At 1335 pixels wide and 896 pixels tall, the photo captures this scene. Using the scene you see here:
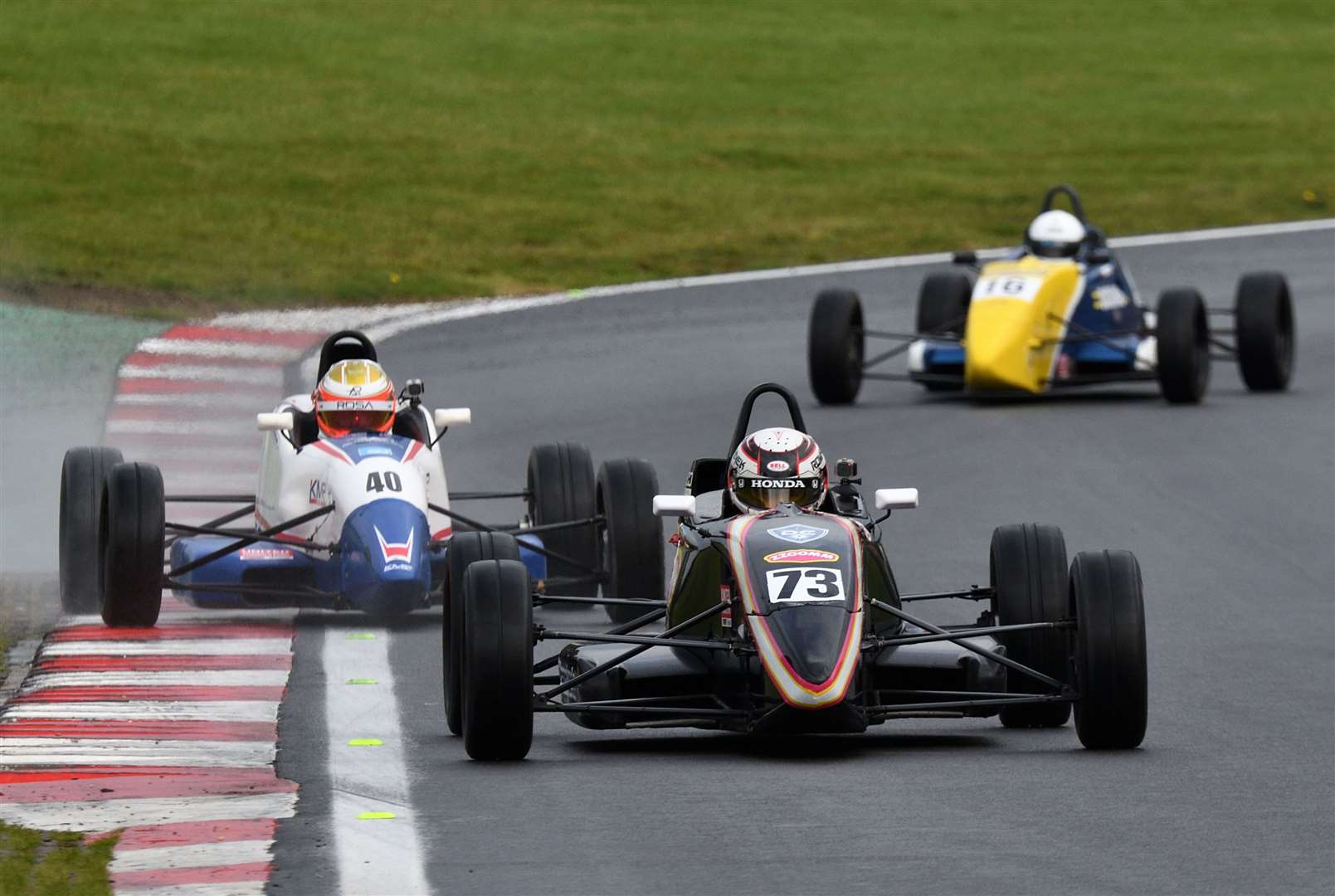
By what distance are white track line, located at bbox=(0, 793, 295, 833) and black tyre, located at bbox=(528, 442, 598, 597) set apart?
18.8 ft

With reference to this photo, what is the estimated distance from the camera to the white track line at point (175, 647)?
44.9 feet

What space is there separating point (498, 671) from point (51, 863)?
2.12 meters

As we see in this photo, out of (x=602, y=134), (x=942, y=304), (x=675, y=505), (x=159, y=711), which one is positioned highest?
(x=602, y=134)

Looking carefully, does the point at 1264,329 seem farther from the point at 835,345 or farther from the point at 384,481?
the point at 384,481

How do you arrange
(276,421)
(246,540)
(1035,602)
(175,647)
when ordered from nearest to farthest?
(1035,602), (175,647), (246,540), (276,421)

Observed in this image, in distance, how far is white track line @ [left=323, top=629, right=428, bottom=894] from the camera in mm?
8625

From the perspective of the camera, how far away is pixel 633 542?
14.8 m

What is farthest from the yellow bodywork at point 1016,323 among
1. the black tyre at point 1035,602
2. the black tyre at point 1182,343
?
the black tyre at point 1035,602

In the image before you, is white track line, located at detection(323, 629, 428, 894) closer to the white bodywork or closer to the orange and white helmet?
the white bodywork

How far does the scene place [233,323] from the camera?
27.7 m

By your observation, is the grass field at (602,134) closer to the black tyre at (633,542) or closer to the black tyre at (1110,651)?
the black tyre at (633,542)

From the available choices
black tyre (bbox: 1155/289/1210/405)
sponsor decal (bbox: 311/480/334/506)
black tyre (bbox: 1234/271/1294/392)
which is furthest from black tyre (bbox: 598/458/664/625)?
black tyre (bbox: 1234/271/1294/392)

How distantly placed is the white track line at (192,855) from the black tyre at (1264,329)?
54.3ft

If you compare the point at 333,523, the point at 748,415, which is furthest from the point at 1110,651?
the point at 333,523
